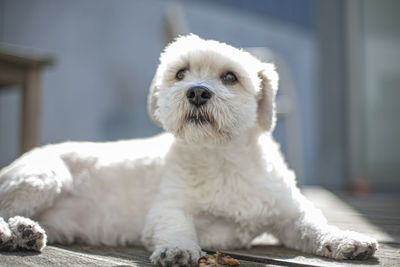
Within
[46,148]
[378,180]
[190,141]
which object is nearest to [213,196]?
[190,141]

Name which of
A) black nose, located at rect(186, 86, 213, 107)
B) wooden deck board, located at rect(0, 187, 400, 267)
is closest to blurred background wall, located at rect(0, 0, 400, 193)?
wooden deck board, located at rect(0, 187, 400, 267)

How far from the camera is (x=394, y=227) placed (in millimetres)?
3031

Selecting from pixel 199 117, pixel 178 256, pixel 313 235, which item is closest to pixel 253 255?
pixel 313 235

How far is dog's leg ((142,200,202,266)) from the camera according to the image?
76.7 inches

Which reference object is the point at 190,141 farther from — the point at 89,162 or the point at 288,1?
the point at 288,1

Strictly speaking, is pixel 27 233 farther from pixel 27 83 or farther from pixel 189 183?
pixel 27 83

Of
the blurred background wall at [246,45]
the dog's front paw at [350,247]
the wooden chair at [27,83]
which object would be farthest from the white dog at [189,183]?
the blurred background wall at [246,45]

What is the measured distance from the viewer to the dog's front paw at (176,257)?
1.93 meters

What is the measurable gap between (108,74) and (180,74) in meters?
7.67

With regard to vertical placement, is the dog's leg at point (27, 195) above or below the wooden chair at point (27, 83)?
below

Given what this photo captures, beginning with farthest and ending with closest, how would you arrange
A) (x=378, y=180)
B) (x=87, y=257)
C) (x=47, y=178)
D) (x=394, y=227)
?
1. (x=378, y=180)
2. (x=394, y=227)
3. (x=47, y=178)
4. (x=87, y=257)

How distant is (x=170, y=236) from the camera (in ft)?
7.12

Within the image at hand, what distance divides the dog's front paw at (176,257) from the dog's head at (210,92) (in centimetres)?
64

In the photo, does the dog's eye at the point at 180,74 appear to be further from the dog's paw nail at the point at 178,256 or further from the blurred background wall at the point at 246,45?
the blurred background wall at the point at 246,45
